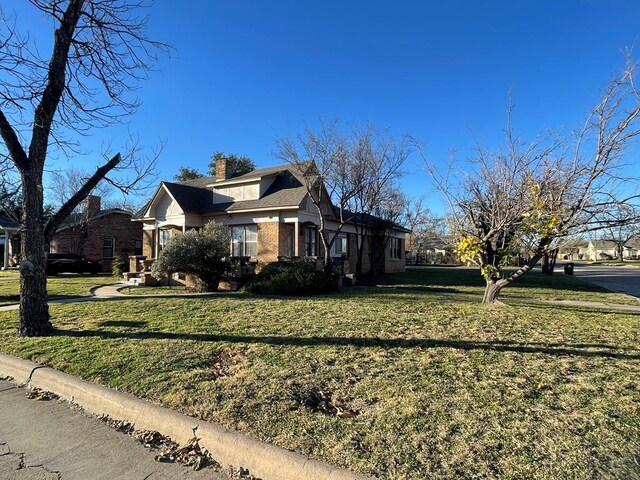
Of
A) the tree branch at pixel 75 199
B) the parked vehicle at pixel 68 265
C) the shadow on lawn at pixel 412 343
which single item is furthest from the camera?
the parked vehicle at pixel 68 265

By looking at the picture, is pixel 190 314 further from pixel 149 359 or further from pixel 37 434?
pixel 37 434

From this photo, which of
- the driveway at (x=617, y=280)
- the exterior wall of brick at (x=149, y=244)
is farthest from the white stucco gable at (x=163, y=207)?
the driveway at (x=617, y=280)

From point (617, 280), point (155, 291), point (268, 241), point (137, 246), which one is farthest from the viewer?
point (137, 246)

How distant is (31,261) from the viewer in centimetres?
686

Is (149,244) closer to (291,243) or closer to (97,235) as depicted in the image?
(291,243)

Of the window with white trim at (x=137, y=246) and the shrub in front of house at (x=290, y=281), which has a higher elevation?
the window with white trim at (x=137, y=246)

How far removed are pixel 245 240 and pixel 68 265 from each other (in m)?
13.3

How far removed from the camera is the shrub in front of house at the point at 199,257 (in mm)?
13609

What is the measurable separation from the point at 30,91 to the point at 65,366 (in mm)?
5117

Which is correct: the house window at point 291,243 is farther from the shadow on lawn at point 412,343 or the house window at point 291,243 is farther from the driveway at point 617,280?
the driveway at point 617,280

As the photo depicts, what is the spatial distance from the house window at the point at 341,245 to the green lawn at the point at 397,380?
13.8m

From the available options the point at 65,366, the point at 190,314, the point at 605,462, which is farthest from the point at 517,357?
the point at 190,314

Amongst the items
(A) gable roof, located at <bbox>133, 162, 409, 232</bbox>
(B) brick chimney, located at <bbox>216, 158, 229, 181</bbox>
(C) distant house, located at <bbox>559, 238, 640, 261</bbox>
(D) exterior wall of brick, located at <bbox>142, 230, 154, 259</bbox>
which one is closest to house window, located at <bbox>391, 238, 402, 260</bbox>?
(A) gable roof, located at <bbox>133, 162, 409, 232</bbox>

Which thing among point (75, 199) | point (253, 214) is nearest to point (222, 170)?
point (253, 214)
